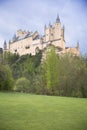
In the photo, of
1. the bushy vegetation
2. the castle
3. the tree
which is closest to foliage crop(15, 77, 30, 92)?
the bushy vegetation

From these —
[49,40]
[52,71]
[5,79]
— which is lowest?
[5,79]

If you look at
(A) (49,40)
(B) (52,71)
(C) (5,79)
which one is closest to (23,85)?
(B) (52,71)

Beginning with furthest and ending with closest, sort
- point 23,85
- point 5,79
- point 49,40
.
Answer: point 23,85, point 5,79, point 49,40

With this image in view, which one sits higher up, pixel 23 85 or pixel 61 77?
pixel 61 77

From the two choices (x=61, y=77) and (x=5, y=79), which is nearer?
(x=5, y=79)

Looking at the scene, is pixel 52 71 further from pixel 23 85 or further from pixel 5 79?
pixel 5 79


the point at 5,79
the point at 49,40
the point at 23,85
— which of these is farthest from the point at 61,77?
the point at 5,79

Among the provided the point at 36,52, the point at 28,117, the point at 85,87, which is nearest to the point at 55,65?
the point at 85,87

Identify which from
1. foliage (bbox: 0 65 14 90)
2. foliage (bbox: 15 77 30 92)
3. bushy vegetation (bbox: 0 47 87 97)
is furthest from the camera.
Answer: foliage (bbox: 15 77 30 92)

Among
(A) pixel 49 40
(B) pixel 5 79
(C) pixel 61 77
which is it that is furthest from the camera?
(C) pixel 61 77

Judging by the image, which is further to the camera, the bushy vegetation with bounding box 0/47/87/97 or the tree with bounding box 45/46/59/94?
Result: the tree with bounding box 45/46/59/94

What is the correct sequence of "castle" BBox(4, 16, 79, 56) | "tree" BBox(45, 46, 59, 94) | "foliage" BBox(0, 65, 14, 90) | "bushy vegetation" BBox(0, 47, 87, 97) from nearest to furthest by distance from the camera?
"castle" BBox(4, 16, 79, 56), "foliage" BBox(0, 65, 14, 90), "bushy vegetation" BBox(0, 47, 87, 97), "tree" BBox(45, 46, 59, 94)

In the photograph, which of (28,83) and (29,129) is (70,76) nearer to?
(28,83)

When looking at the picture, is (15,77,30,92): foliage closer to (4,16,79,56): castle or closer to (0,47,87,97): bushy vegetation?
(0,47,87,97): bushy vegetation
